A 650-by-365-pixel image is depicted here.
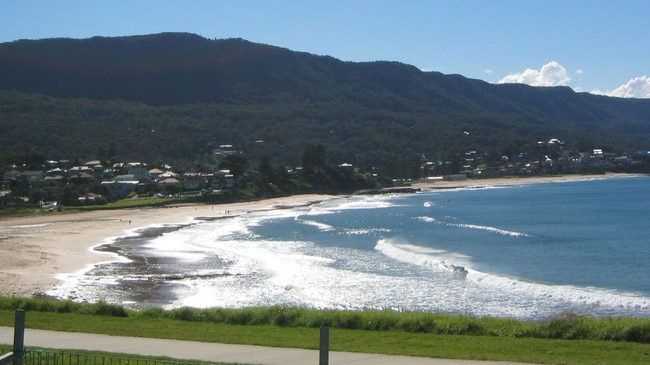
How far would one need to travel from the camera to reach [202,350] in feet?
37.4

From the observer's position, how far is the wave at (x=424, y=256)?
31.3 meters

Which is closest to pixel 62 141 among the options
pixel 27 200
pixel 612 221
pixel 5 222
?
pixel 27 200

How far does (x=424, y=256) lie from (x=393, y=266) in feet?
11.8

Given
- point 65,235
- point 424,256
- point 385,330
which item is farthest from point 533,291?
point 65,235

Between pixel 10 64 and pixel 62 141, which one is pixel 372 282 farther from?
pixel 10 64

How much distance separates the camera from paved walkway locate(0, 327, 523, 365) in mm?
10641

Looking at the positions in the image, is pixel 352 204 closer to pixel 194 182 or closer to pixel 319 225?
pixel 194 182

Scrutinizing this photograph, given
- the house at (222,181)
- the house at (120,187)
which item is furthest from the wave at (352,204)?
the house at (120,187)

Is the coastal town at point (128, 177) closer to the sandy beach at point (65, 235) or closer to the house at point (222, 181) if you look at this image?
the house at point (222, 181)

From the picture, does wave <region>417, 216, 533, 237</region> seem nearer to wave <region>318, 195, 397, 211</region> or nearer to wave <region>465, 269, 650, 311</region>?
wave <region>318, 195, 397, 211</region>

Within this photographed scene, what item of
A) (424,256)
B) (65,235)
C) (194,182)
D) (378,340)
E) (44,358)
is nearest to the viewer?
(44,358)

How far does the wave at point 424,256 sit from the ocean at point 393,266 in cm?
6

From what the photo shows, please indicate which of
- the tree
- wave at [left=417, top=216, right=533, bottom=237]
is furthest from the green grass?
the tree

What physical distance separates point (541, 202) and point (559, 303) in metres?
59.1
